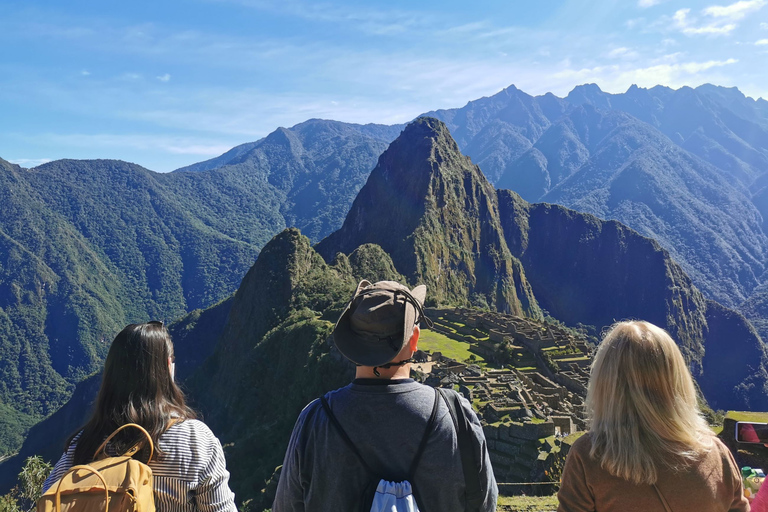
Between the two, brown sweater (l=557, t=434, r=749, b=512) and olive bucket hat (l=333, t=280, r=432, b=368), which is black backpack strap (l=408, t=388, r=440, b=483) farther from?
brown sweater (l=557, t=434, r=749, b=512)

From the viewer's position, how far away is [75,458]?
8.82 ft

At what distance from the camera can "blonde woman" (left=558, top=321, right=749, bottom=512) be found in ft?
8.16

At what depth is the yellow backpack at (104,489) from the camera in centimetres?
235

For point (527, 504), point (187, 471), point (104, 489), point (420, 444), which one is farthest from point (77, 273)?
point (420, 444)

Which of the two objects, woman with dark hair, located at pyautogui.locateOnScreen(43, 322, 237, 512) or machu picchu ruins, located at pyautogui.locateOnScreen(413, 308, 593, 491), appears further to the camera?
machu picchu ruins, located at pyautogui.locateOnScreen(413, 308, 593, 491)

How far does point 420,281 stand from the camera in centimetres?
7481

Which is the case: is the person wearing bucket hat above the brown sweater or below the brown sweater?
above

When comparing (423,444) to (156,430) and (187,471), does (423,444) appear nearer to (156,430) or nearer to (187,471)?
(187,471)

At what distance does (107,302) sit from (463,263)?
342 feet

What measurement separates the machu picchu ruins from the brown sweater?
20.5 feet

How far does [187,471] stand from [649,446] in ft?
8.61

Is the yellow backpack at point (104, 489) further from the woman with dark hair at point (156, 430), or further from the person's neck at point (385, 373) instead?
the person's neck at point (385, 373)

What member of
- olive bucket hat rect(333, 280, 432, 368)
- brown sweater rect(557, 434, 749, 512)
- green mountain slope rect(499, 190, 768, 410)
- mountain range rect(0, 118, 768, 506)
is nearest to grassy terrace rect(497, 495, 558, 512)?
brown sweater rect(557, 434, 749, 512)

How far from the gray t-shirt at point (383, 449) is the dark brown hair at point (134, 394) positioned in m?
1.02
